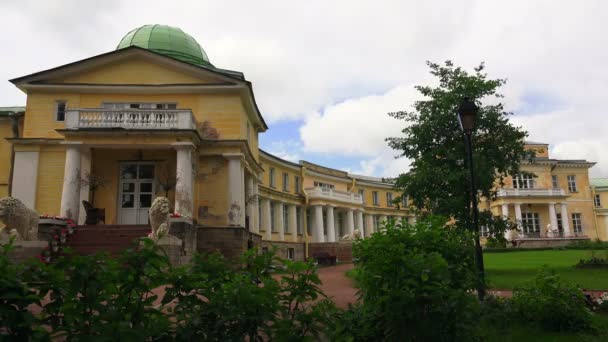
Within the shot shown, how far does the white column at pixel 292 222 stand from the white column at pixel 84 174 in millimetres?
22450

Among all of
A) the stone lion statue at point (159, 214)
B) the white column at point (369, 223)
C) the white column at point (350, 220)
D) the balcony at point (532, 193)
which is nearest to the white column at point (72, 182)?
the stone lion statue at point (159, 214)

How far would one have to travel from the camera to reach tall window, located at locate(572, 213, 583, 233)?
56.0m

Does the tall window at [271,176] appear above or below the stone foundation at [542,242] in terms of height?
above

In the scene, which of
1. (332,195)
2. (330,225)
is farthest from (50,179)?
(332,195)

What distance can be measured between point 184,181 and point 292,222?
22497 millimetres

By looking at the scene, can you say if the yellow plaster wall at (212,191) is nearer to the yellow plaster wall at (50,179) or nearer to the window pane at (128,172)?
the window pane at (128,172)

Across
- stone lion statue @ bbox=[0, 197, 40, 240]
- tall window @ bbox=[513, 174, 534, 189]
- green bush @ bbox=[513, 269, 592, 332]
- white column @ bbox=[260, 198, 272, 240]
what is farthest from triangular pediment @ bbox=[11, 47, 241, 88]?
tall window @ bbox=[513, 174, 534, 189]

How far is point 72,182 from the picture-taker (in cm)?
1866

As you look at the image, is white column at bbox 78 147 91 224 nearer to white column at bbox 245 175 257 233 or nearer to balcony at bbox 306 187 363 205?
white column at bbox 245 175 257 233

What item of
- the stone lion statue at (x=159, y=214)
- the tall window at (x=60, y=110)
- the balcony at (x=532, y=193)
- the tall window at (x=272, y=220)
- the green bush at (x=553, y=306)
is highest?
the tall window at (x=60, y=110)

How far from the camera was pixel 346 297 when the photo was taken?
35.5 ft

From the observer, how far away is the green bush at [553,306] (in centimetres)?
667

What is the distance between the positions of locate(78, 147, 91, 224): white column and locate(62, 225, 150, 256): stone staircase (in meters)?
2.20

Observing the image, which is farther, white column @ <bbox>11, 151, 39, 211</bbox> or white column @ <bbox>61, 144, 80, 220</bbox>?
white column @ <bbox>11, 151, 39, 211</bbox>
